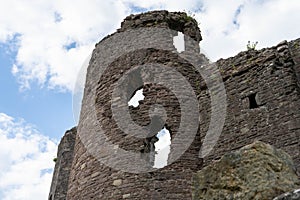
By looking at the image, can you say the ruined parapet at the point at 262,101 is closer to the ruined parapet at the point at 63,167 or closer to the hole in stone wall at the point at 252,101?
the hole in stone wall at the point at 252,101

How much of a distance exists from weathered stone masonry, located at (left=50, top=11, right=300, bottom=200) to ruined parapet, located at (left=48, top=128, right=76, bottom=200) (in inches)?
197

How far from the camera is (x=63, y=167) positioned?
14.2 metres

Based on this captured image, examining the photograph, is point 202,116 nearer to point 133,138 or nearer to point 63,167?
point 133,138

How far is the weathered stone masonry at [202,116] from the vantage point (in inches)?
288

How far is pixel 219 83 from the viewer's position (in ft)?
28.5

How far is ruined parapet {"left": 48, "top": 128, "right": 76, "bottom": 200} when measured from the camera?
13.8 metres

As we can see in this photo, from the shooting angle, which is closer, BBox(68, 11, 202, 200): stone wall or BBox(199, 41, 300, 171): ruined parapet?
BBox(199, 41, 300, 171): ruined parapet

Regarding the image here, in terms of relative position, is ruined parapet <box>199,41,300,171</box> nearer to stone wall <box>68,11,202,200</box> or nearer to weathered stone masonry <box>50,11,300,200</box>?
weathered stone masonry <box>50,11,300,200</box>

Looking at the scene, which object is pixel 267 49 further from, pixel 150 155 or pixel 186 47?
pixel 150 155

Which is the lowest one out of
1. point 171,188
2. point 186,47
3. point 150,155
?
point 171,188

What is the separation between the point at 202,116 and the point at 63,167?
7.37 m

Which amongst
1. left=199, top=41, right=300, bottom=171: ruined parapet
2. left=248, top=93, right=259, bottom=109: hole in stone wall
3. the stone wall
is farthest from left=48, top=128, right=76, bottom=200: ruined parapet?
left=248, top=93, right=259, bottom=109: hole in stone wall

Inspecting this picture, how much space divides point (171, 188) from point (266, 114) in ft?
7.43

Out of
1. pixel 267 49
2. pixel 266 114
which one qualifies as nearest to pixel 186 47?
pixel 267 49
